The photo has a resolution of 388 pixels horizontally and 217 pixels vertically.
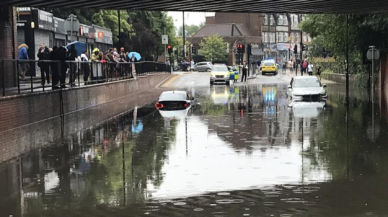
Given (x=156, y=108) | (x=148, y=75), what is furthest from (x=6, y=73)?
(x=148, y=75)

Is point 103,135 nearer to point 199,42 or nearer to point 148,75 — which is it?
point 148,75

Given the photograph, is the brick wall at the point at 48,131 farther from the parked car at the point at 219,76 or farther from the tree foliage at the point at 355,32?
the parked car at the point at 219,76

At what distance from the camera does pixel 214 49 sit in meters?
124

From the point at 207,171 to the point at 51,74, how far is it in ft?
45.2

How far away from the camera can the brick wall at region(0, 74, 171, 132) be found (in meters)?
19.6

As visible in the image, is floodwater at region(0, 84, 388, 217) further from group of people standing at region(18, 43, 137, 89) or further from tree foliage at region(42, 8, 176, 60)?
tree foliage at region(42, 8, 176, 60)

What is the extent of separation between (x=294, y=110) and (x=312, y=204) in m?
18.0

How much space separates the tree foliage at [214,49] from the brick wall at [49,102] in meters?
85.9

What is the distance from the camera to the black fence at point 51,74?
20328mm

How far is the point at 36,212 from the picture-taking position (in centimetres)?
905

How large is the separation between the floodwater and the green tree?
10237cm

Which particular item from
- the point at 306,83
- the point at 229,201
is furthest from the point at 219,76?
the point at 229,201

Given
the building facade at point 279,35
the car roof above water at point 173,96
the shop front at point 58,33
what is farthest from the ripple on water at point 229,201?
the building facade at point 279,35

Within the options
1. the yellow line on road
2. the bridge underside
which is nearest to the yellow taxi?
the yellow line on road
